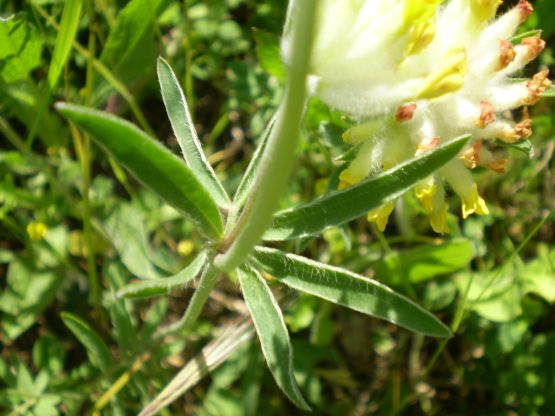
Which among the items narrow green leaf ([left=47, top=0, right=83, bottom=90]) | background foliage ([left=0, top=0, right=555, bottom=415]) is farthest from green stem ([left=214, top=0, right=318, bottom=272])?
narrow green leaf ([left=47, top=0, right=83, bottom=90])

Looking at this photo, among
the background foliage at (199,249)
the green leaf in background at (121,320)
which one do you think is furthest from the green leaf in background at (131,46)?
the green leaf in background at (121,320)

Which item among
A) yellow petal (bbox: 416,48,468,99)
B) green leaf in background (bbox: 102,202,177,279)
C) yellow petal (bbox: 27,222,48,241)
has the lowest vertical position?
green leaf in background (bbox: 102,202,177,279)

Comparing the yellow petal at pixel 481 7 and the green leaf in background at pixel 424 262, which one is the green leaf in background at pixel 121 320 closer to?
the green leaf in background at pixel 424 262

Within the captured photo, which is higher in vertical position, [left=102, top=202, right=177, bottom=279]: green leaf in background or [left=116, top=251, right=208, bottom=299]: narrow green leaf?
[left=116, top=251, right=208, bottom=299]: narrow green leaf

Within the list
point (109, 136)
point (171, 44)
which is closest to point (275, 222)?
point (109, 136)

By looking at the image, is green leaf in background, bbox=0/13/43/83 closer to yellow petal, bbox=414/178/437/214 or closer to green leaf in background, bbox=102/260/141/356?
green leaf in background, bbox=102/260/141/356

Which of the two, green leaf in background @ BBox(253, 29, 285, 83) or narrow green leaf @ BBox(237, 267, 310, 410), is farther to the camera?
green leaf in background @ BBox(253, 29, 285, 83)
